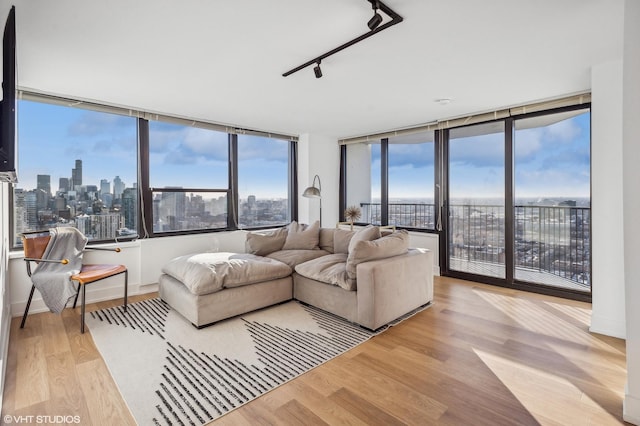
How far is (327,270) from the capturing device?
128 inches

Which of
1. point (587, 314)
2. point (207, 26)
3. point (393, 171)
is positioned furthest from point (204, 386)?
point (393, 171)

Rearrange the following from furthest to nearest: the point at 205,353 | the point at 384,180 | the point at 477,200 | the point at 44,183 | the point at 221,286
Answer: the point at 384,180, the point at 477,200, the point at 44,183, the point at 221,286, the point at 205,353

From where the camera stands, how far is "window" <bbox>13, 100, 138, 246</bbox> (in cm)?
341

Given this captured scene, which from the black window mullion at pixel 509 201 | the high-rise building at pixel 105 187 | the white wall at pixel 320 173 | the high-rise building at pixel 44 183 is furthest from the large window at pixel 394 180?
the high-rise building at pixel 44 183

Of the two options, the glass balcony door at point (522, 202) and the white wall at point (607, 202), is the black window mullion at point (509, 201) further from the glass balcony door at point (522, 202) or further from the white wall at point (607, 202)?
the white wall at point (607, 202)

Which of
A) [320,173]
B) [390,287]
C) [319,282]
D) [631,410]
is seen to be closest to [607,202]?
[631,410]

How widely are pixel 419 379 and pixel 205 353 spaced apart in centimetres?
159

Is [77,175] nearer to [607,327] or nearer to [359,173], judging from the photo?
[359,173]

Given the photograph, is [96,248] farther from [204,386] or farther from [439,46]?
[439,46]

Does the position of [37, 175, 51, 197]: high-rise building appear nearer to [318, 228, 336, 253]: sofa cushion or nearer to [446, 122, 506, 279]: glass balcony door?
[318, 228, 336, 253]: sofa cushion

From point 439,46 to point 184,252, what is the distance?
150 inches

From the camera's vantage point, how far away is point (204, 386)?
2020 mm

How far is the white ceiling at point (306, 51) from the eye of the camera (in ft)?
6.29

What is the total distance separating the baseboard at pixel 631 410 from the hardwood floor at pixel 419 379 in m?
0.07
